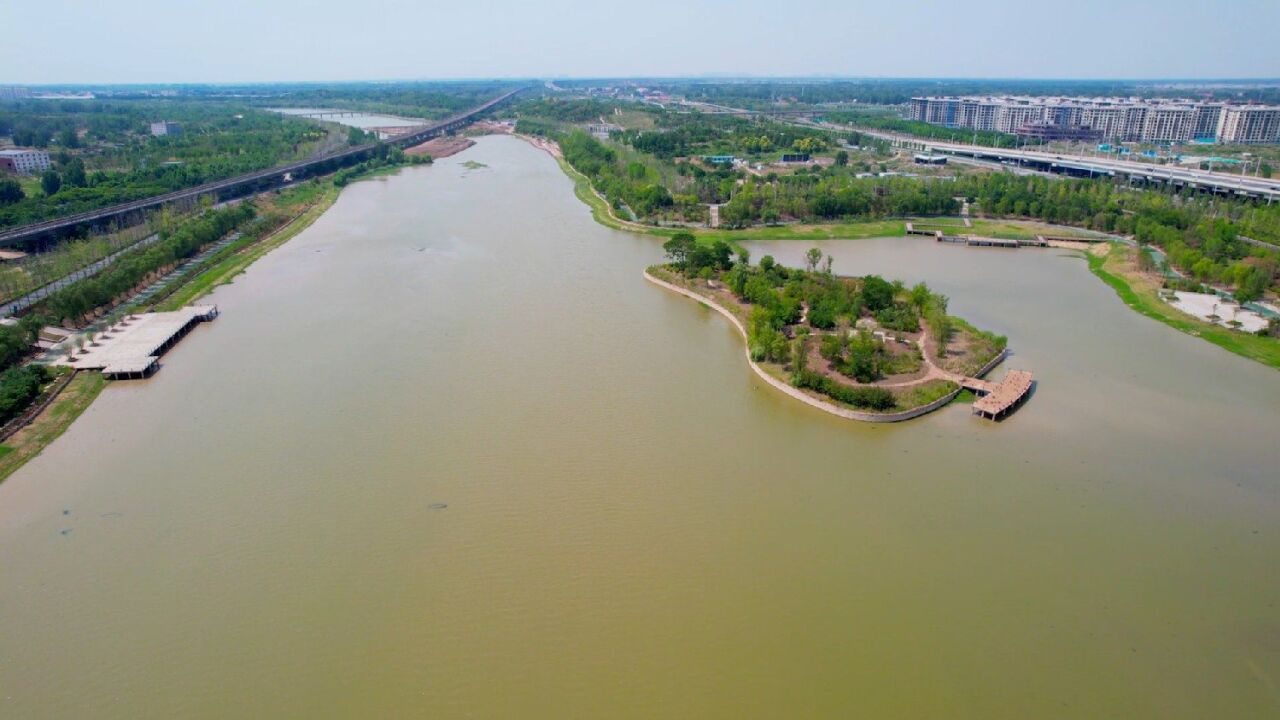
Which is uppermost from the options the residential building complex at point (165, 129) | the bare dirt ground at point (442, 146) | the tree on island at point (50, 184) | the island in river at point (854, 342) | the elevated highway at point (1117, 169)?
the residential building complex at point (165, 129)

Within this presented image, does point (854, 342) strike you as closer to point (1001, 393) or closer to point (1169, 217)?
point (1001, 393)

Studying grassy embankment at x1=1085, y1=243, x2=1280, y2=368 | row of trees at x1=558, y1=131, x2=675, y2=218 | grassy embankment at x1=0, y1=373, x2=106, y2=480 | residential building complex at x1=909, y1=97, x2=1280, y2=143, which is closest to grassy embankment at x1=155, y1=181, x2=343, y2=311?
grassy embankment at x1=0, y1=373, x2=106, y2=480

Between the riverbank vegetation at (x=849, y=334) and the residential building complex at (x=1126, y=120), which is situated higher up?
the residential building complex at (x=1126, y=120)

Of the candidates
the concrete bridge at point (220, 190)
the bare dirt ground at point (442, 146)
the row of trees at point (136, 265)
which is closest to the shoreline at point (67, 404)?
the row of trees at point (136, 265)

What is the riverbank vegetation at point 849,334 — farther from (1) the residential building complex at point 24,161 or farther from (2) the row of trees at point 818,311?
(1) the residential building complex at point 24,161

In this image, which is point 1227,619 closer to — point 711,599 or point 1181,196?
point 711,599

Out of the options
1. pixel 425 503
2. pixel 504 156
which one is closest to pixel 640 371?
pixel 425 503

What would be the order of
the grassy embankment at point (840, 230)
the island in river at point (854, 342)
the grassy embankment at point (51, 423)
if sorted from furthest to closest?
the grassy embankment at point (840, 230) → the island in river at point (854, 342) → the grassy embankment at point (51, 423)

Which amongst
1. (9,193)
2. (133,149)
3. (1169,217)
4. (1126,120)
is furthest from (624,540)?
(1126,120)
